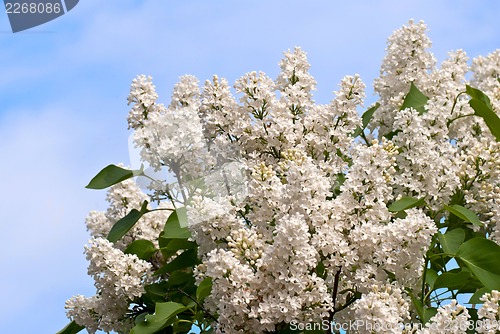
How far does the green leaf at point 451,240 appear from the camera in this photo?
11.8ft

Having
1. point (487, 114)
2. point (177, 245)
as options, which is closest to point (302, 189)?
point (177, 245)

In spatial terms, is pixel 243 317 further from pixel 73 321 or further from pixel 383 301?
pixel 73 321

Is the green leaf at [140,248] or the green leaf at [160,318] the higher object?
the green leaf at [140,248]

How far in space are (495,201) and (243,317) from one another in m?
1.40

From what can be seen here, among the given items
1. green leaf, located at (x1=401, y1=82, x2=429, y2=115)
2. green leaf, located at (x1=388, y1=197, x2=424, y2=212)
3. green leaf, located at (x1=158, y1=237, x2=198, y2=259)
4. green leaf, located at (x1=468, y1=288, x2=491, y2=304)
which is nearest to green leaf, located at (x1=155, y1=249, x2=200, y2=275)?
green leaf, located at (x1=158, y1=237, x2=198, y2=259)

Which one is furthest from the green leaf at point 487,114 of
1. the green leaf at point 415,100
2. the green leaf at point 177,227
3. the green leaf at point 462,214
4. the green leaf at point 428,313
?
the green leaf at point 177,227

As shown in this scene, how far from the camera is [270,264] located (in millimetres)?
3150

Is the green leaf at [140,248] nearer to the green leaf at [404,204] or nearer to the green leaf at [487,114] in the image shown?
the green leaf at [404,204]

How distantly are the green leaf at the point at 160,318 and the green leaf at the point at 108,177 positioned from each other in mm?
786

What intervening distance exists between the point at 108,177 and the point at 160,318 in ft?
3.05

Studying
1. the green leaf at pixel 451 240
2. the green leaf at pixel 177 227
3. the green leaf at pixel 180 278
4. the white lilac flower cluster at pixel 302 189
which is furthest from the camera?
the green leaf at pixel 180 278

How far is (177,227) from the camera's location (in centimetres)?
380

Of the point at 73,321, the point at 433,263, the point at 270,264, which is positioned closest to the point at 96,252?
the point at 73,321

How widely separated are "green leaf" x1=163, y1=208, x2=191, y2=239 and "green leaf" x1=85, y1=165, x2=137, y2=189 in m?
0.34
